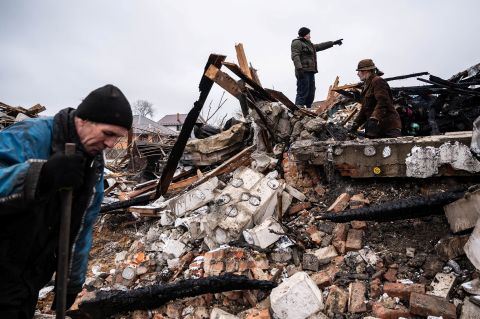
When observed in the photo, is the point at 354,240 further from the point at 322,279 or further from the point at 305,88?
the point at 305,88

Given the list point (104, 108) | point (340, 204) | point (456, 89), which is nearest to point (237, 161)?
point (340, 204)

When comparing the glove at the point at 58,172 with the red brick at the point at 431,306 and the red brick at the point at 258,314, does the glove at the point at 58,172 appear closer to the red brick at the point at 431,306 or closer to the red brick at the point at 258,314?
the red brick at the point at 258,314

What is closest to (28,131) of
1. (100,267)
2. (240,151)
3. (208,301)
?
(208,301)

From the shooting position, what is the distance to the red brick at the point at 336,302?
8.18 feet

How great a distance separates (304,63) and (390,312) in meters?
5.09

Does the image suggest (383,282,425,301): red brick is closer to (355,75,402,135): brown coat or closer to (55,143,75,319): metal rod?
(55,143,75,319): metal rod

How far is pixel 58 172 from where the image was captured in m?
1.34

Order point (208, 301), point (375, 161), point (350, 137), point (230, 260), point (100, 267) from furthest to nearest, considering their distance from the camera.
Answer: point (350, 137)
point (100, 267)
point (375, 161)
point (230, 260)
point (208, 301)

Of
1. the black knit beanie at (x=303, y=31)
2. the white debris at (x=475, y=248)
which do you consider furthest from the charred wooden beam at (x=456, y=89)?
the white debris at (x=475, y=248)

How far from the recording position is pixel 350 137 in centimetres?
489

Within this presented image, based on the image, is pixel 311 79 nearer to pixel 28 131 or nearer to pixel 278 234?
pixel 278 234

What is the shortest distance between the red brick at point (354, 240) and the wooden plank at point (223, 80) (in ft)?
7.93

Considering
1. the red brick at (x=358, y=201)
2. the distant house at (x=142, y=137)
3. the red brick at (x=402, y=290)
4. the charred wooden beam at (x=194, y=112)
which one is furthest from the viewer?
the distant house at (x=142, y=137)

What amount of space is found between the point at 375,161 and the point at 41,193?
321cm
